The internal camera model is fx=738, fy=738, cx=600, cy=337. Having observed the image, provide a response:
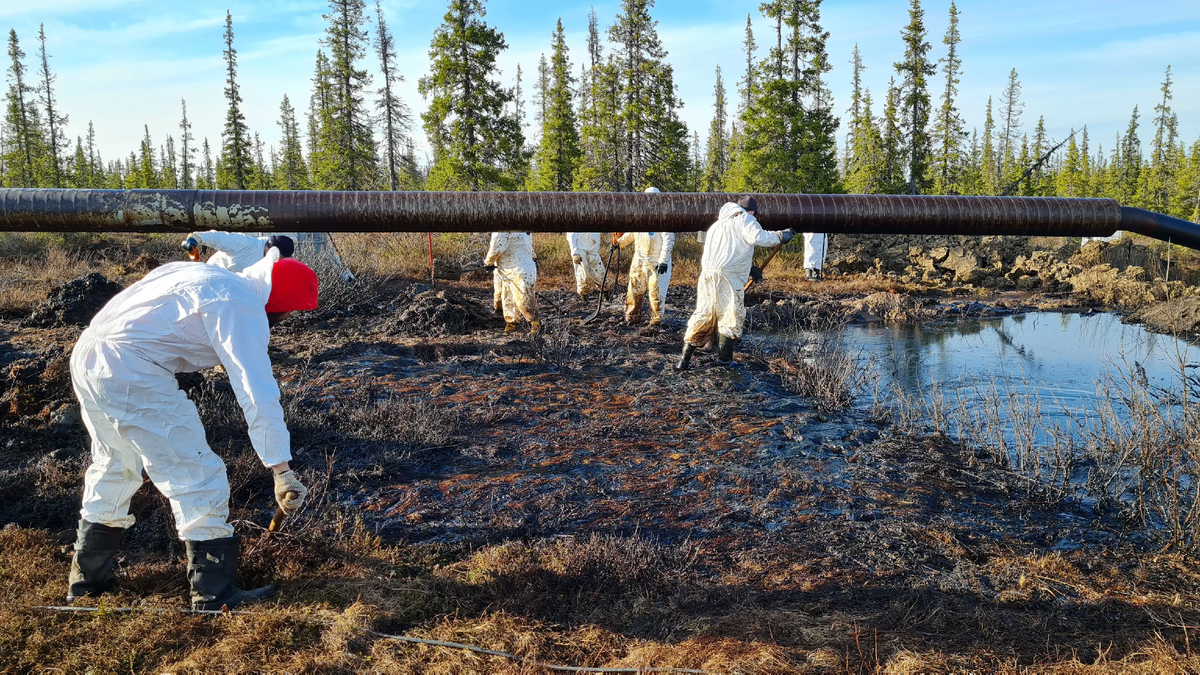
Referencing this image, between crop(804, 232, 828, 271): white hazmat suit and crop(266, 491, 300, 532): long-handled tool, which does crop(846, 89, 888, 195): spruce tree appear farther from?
crop(266, 491, 300, 532): long-handled tool

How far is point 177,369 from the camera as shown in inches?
132

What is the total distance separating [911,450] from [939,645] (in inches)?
124

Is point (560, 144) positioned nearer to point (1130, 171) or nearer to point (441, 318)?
point (441, 318)

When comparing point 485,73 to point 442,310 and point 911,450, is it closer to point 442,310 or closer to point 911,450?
point 442,310

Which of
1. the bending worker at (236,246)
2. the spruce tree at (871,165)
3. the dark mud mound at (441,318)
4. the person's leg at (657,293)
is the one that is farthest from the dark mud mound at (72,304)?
the spruce tree at (871,165)

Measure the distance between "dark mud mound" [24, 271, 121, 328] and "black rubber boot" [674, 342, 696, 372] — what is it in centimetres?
809

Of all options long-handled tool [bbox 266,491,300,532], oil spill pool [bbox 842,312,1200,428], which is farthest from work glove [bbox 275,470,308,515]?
oil spill pool [bbox 842,312,1200,428]

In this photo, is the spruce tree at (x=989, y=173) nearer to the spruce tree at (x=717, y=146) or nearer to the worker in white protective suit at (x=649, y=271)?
the spruce tree at (x=717, y=146)

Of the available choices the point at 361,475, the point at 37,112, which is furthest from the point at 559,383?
the point at 37,112

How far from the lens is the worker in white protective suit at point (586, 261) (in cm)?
1291

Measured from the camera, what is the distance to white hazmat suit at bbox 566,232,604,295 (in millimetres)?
12959

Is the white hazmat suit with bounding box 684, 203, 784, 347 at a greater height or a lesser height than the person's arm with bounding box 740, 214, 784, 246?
lesser

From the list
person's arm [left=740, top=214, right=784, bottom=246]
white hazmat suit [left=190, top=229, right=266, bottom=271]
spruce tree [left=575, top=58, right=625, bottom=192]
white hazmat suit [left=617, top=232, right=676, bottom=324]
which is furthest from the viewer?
spruce tree [left=575, top=58, right=625, bottom=192]

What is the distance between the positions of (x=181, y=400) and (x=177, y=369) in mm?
156
